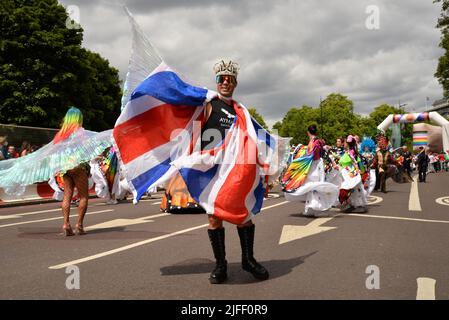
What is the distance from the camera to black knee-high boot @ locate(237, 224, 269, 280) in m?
4.66

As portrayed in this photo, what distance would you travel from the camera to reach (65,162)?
287 inches

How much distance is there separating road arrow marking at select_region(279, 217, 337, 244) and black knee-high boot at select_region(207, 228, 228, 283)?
7.86 feet

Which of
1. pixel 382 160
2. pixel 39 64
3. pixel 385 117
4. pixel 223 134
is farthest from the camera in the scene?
pixel 385 117

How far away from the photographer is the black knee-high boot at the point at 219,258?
179 inches

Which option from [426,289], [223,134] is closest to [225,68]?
[223,134]

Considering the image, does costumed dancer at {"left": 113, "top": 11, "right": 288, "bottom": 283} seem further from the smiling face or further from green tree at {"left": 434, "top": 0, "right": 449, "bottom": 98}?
green tree at {"left": 434, "top": 0, "right": 449, "bottom": 98}

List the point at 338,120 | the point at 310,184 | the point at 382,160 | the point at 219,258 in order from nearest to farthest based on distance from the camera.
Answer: the point at 219,258 → the point at 310,184 → the point at 382,160 → the point at 338,120

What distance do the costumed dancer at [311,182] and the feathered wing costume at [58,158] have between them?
4282 mm

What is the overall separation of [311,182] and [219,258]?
19.1 feet

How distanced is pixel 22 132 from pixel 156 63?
516 inches

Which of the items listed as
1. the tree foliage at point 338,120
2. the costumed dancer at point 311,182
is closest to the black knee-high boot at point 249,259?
the costumed dancer at point 311,182

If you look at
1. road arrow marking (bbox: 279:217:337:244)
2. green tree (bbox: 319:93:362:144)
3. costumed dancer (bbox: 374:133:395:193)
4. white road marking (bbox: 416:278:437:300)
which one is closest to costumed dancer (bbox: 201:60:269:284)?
white road marking (bbox: 416:278:437:300)

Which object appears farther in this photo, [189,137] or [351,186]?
[351,186]

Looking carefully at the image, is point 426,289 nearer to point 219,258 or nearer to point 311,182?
point 219,258
